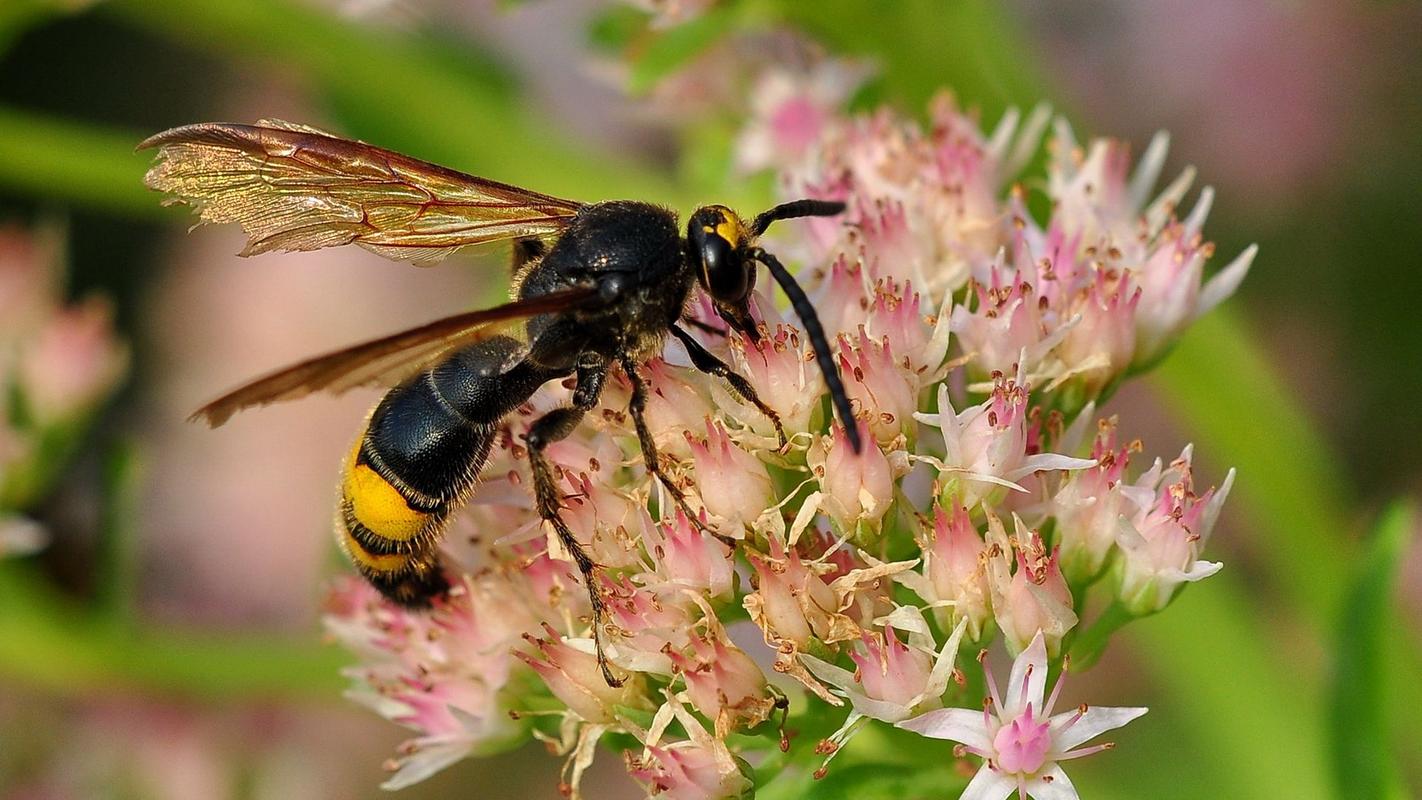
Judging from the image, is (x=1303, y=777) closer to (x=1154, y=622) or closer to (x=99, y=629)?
(x=1154, y=622)

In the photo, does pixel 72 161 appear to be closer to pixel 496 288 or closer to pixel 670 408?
pixel 496 288

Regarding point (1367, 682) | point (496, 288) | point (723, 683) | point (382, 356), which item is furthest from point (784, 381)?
point (496, 288)

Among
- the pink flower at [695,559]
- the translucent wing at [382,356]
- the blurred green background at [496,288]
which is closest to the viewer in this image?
the translucent wing at [382,356]

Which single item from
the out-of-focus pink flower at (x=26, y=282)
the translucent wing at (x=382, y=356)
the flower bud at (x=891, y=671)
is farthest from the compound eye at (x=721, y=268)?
the out-of-focus pink flower at (x=26, y=282)

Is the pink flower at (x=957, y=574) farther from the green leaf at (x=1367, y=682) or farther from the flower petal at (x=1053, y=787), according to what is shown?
the green leaf at (x=1367, y=682)

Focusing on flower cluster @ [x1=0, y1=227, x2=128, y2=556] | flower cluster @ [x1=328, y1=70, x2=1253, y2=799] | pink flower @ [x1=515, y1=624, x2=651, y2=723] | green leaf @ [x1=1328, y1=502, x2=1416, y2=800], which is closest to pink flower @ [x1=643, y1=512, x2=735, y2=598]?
flower cluster @ [x1=328, y1=70, x2=1253, y2=799]

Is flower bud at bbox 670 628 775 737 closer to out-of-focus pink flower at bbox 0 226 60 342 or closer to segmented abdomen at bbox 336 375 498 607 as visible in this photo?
segmented abdomen at bbox 336 375 498 607
